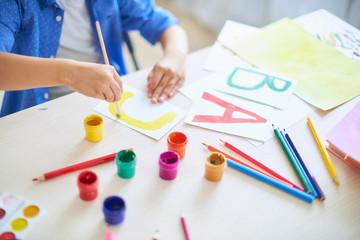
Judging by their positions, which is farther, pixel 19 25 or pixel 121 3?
pixel 121 3

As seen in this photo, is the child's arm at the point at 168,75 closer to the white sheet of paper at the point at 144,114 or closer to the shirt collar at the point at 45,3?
the white sheet of paper at the point at 144,114

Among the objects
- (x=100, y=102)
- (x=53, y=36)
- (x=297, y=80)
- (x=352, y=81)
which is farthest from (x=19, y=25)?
(x=352, y=81)

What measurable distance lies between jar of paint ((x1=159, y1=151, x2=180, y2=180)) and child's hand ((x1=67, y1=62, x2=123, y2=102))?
193mm

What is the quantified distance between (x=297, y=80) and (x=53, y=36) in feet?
2.18

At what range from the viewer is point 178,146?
0.66 m

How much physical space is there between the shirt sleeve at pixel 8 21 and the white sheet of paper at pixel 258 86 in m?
0.49

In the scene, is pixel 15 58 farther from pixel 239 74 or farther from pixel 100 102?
pixel 239 74

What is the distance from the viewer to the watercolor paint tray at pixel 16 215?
20.8 inches

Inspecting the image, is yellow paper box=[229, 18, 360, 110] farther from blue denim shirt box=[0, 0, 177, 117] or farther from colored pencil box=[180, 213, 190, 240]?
colored pencil box=[180, 213, 190, 240]

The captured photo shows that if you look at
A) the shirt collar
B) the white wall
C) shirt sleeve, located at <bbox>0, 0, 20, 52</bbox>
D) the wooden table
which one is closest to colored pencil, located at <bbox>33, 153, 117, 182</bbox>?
the wooden table

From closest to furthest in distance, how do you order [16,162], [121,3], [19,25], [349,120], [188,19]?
[16,162]
[349,120]
[19,25]
[121,3]
[188,19]

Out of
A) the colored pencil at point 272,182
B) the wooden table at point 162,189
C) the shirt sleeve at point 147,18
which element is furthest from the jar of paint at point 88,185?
the shirt sleeve at point 147,18

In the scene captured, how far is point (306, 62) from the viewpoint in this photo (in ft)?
3.16

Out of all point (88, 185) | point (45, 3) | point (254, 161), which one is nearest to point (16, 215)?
point (88, 185)
